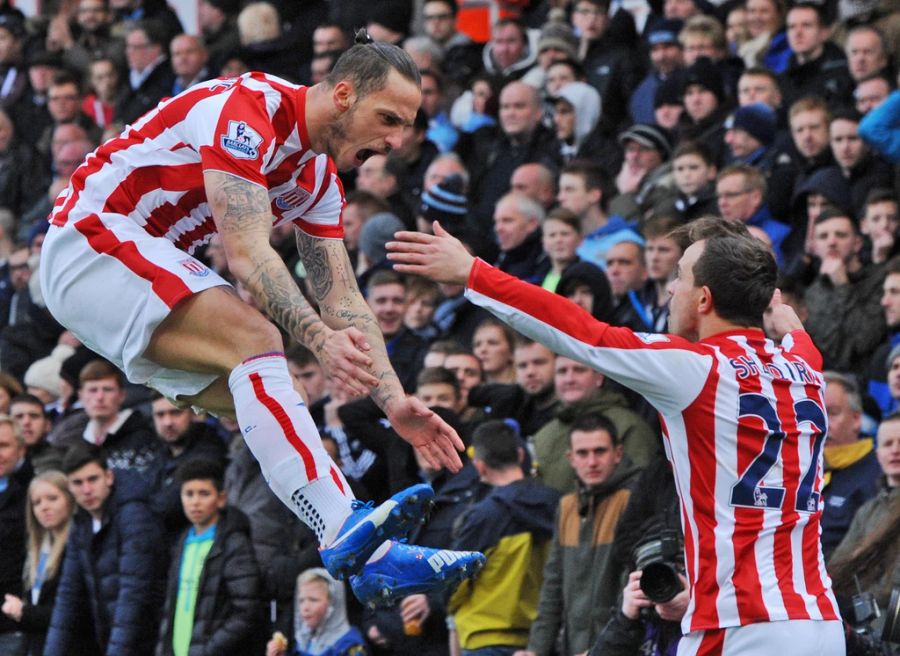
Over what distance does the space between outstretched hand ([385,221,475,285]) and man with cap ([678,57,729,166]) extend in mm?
6806

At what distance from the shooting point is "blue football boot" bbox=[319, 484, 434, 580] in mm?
5898

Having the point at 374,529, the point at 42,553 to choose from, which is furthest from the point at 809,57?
the point at 374,529

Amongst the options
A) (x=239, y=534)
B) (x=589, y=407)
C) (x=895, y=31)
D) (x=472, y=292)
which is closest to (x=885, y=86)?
(x=895, y=31)

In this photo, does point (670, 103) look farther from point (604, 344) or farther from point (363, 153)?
point (604, 344)

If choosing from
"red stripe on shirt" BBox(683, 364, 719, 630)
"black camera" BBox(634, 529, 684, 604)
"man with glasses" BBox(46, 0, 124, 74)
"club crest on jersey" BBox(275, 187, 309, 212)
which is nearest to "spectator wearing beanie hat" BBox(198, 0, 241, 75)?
"man with glasses" BBox(46, 0, 124, 74)

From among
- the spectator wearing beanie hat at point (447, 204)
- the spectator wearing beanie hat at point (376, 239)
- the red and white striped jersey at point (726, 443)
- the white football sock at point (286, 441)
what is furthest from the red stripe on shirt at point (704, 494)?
the spectator wearing beanie hat at point (447, 204)

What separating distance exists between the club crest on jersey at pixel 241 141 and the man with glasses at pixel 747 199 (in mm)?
5160

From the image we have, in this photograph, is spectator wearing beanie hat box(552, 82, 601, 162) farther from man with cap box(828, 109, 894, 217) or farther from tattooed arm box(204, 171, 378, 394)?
tattooed arm box(204, 171, 378, 394)

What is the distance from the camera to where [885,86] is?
1120 cm

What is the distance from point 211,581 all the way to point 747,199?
4072mm

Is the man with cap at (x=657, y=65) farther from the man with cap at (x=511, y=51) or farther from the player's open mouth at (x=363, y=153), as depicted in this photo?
→ the player's open mouth at (x=363, y=153)

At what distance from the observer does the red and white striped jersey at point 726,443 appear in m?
5.56

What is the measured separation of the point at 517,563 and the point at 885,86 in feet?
14.4

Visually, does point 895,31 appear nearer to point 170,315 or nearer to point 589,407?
point 589,407
